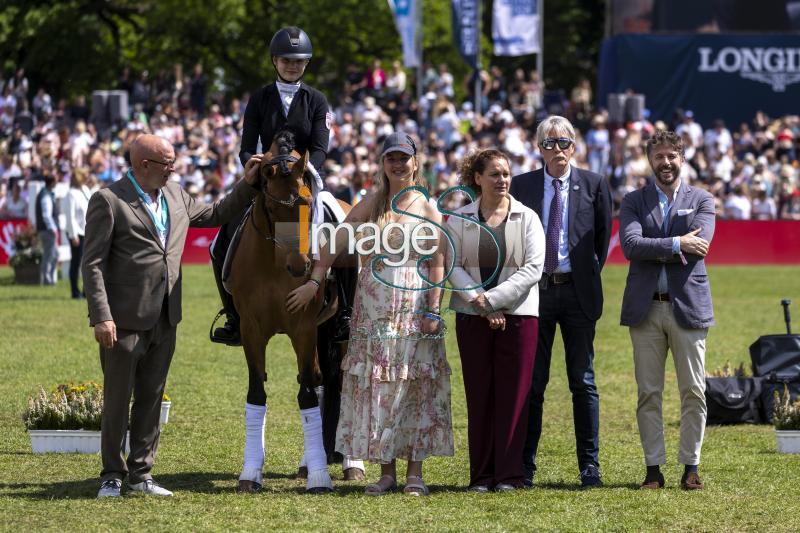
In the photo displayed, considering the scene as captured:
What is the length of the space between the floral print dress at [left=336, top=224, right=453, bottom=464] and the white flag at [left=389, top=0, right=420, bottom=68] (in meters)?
27.6

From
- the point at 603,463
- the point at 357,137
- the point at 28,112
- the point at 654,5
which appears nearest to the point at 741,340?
the point at 603,463

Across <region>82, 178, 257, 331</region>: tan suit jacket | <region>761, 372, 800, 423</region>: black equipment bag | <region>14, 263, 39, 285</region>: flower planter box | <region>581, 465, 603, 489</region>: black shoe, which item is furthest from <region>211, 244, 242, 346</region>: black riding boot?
<region>14, 263, 39, 285</region>: flower planter box

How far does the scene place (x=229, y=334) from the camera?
9258 mm

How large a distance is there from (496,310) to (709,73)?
99.4 ft

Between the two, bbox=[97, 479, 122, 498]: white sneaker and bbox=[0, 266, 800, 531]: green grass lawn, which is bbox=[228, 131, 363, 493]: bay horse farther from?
bbox=[97, 479, 122, 498]: white sneaker

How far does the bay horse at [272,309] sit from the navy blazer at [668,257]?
2070mm

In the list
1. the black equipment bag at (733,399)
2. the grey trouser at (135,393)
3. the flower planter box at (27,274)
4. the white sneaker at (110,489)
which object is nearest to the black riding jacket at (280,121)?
the grey trouser at (135,393)

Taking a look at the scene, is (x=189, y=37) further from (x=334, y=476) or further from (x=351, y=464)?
(x=351, y=464)

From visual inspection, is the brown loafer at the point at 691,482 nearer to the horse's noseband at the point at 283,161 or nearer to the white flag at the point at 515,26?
the horse's noseband at the point at 283,161

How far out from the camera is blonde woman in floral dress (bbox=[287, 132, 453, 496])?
27.1ft

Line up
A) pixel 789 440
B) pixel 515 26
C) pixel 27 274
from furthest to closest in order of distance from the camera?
pixel 515 26
pixel 27 274
pixel 789 440

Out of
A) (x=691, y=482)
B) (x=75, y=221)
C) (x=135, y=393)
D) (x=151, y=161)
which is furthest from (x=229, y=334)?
(x=75, y=221)

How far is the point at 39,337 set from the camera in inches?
650

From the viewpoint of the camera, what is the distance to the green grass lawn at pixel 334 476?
300 inches
